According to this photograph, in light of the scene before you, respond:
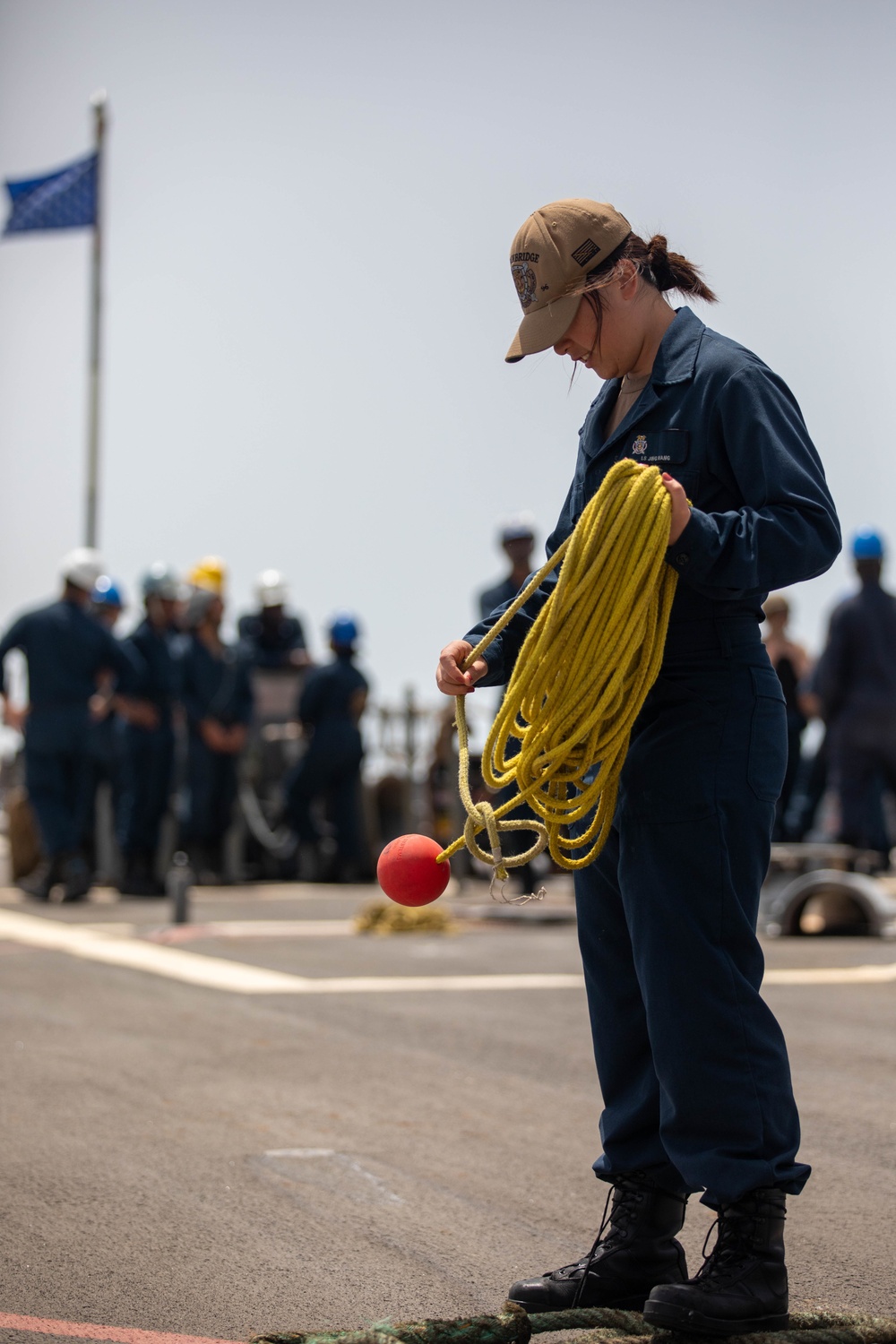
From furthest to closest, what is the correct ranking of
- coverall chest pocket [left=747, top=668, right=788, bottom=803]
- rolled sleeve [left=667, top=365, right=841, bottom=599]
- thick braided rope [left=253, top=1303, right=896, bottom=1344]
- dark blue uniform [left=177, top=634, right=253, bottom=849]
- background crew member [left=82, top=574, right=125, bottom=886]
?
dark blue uniform [left=177, top=634, right=253, bottom=849] < background crew member [left=82, top=574, right=125, bottom=886] < coverall chest pocket [left=747, top=668, right=788, bottom=803] < rolled sleeve [left=667, top=365, right=841, bottom=599] < thick braided rope [left=253, top=1303, right=896, bottom=1344]

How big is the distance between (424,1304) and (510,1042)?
2.88 m

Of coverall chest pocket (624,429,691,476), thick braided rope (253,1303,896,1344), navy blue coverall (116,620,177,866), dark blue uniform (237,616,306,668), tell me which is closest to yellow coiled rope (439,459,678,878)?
coverall chest pocket (624,429,691,476)

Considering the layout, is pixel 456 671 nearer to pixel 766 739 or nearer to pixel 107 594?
pixel 766 739

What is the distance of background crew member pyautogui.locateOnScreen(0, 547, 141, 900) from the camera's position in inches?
465

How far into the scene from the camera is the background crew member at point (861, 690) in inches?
443

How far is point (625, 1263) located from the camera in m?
2.98

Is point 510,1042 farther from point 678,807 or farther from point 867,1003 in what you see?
point 678,807

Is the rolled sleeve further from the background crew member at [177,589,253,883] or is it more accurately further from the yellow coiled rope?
the background crew member at [177,589,253,883]

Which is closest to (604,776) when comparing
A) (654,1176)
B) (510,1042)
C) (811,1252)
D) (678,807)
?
(678,807)

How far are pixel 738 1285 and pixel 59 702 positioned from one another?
388 inches

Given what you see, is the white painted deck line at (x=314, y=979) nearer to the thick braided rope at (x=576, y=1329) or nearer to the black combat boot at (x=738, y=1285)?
the thick braided rope at (x=576, y=1329)

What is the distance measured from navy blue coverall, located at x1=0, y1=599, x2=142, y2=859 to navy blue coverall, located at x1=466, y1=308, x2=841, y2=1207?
30.6ft

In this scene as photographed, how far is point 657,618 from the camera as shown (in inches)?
112

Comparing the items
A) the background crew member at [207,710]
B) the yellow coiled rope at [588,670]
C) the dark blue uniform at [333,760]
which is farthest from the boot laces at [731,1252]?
the dark blue uniform at [333,760]
